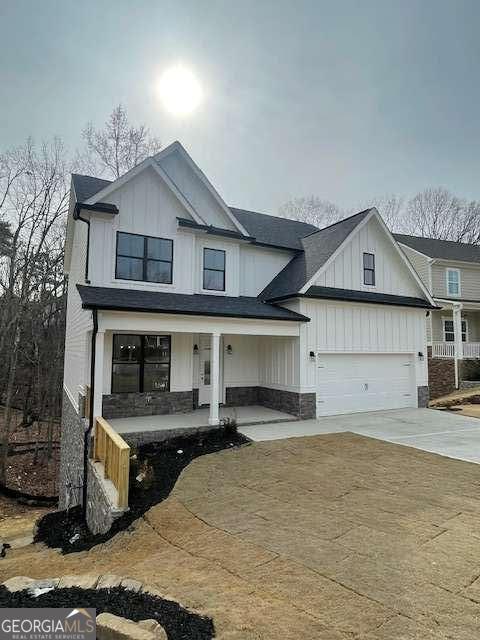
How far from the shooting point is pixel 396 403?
12.8 m

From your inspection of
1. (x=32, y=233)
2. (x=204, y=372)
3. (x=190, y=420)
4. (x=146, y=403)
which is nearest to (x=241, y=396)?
(x=204, y=372)

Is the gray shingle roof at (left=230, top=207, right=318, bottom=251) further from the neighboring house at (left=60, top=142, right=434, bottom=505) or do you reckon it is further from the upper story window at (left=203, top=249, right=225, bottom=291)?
the upper story window at (left=203, top=249, right=225, bottom=291)

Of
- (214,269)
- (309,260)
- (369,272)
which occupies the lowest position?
(214,269)

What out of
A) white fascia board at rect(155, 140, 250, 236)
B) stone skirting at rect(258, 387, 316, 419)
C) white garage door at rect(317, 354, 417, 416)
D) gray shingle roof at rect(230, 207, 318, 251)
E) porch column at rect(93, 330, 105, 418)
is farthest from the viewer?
gray shingle roof at rect(230, 207, 318, 251)

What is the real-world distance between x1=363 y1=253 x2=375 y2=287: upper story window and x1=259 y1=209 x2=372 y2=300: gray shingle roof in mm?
1231

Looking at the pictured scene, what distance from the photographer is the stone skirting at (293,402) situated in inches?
427

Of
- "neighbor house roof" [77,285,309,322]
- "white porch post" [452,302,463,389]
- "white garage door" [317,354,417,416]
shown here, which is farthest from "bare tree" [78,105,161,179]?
"white porch post" [452,302,463,389]

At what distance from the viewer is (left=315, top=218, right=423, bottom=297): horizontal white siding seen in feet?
39.7

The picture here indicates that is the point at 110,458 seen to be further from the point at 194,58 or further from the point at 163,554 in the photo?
the point at 194,58

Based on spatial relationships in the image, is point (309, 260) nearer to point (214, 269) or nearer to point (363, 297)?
point (363, 297)

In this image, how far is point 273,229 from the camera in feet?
48.1

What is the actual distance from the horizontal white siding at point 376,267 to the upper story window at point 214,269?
312cm

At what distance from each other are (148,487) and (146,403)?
14.2 feet

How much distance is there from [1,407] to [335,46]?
2666 cm
